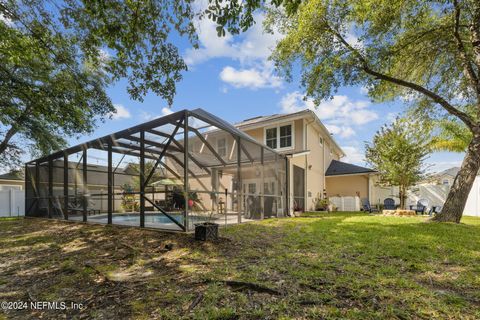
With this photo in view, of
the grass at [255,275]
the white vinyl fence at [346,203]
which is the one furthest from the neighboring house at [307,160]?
the grass at [255,275]

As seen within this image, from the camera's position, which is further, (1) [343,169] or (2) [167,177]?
(1) [343,169]

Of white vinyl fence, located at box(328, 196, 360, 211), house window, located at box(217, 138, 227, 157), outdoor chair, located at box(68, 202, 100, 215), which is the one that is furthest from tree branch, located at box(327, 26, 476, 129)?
outdoor chair, located at box(68, 202, 100, 215)

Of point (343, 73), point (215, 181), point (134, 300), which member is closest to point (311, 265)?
point (134, 300)

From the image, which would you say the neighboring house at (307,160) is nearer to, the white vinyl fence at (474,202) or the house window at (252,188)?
the house window at (252,188)

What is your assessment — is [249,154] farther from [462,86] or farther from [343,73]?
[462,86]

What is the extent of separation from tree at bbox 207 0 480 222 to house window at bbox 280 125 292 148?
375 cm

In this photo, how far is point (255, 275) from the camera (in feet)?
11.4

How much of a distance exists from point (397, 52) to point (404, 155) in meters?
7.32

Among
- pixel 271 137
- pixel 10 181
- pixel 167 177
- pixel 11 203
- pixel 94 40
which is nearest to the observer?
pixel 94 40

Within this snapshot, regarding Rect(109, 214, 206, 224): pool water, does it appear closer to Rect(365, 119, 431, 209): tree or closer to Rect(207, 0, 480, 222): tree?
Rect(207, 0, 480, 222): tree

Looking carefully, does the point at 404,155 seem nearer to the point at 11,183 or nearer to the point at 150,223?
the point at 150,223

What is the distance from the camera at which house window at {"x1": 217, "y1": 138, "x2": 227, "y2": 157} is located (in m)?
8.53

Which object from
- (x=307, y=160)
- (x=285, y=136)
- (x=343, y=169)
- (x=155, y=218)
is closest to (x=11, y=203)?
(x=155, y=218)

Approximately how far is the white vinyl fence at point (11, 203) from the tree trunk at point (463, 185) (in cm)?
2244
